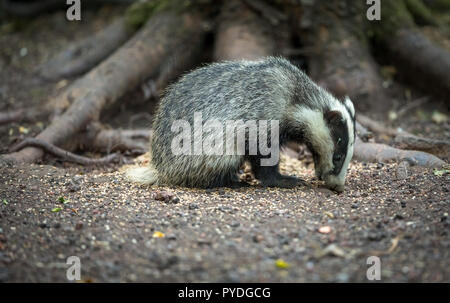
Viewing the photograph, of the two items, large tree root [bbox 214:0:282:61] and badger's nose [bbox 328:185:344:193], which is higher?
large tree root [bbox 214:0:282:61]

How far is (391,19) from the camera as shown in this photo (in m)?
8.15

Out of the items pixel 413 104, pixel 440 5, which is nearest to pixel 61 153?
pixel 413 104

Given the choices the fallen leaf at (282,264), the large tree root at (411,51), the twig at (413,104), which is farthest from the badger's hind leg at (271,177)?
the large tree root at (411,51)

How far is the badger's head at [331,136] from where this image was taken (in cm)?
500

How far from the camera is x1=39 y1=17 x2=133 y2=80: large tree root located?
857 centimetres

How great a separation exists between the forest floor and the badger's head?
216mm

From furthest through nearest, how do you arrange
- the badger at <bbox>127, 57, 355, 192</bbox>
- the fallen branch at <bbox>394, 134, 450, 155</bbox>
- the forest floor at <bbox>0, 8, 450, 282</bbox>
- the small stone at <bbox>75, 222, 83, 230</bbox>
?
the fallen branch at <bbox>394, 134, 450, 155</bbox> → the badger at <bbox>127, 57, 355, 192</bbox> → the small stone at <bbox>75, 222, 83, 230</bbox> → the forest floor at <bbox>0, 8, 450, 282</bbox>

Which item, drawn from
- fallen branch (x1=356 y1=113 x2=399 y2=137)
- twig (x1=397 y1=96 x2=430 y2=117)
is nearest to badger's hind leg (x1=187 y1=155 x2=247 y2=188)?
fallen branch (x1=356 y1=113 x2=399 y2=137)

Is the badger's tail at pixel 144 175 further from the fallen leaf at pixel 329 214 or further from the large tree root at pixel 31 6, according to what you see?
the large tree root at pixel 31 6

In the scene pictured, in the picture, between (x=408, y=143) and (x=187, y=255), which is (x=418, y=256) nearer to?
(x=187, y=255)

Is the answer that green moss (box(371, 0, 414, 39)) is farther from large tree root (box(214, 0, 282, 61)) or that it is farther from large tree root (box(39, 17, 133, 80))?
large tree root (box(39, 17, 133, 80))
